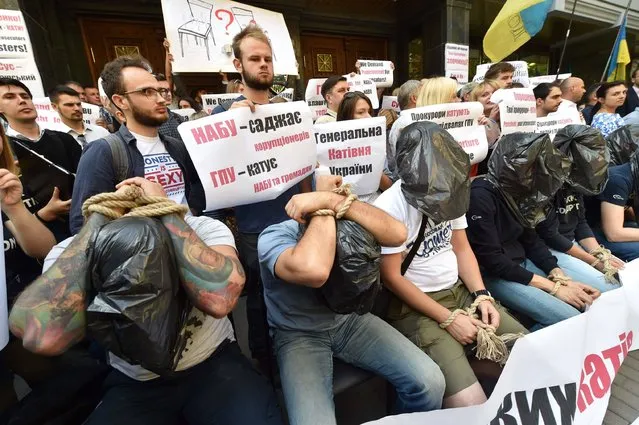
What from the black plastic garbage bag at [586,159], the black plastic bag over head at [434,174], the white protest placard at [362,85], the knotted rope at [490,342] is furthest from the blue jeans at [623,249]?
the white protest placard at [362,85]

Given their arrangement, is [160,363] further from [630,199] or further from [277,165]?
[630,199]

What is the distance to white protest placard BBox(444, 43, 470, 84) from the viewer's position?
7.03 meters

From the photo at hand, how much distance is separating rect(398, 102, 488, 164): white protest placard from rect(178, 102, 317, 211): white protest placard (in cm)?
113

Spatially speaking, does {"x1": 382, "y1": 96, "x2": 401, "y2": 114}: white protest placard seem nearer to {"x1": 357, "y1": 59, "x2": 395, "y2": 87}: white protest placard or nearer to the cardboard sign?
{"x1": 357, "y1": 59, "x2": 395, "y2": 87}: white protest placard

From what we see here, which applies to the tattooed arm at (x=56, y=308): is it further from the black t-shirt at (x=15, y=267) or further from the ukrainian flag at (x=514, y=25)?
the ukrainian flag at (x=514, y=25)

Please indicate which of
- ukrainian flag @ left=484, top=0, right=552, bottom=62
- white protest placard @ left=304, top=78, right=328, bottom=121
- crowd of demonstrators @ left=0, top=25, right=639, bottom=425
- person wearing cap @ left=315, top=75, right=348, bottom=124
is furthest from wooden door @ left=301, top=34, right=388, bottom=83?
crowd of demonstrators @ left=0, top=25, right=639, bottom=425

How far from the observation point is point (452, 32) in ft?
28.4

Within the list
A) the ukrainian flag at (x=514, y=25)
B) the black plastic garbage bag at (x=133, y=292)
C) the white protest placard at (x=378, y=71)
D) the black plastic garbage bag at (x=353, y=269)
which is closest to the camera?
the black plastic garbage bag at (x=133, y=292)

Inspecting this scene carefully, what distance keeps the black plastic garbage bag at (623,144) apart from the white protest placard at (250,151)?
3.26 metres

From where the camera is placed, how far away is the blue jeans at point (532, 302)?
6.99 ft

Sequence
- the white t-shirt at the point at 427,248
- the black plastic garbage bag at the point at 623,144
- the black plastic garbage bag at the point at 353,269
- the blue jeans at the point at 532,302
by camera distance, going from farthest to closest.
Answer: the black plastic garbage bag at the point at 623,144 < the blue jeans at the point at 532,302 < the white t-shirt at the point at 427,248 < the black plastic garbage bag at the point at 353,269

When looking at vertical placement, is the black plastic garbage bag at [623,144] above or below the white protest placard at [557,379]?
above

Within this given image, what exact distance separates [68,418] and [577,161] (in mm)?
3831

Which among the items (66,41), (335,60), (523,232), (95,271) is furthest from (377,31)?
(95,271)
